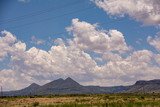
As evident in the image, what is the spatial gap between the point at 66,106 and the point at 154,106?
19353mm

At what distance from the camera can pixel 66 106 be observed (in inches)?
2992

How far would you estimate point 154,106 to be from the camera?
217ft

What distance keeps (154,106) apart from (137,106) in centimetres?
369

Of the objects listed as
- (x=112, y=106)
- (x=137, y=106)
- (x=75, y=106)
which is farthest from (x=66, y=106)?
(x=137, y=106)

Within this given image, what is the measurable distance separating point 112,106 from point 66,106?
1036cm

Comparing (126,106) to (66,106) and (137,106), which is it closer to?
(137,106)

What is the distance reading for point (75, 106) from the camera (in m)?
75.1

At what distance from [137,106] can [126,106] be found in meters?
2.50

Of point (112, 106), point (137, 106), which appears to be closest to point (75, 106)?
point (112, 106)

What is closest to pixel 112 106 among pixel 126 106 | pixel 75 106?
pixel 126 106

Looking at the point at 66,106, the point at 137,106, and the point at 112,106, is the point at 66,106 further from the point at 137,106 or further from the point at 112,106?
the point at 137,106

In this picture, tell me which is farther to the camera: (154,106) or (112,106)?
(112,106)

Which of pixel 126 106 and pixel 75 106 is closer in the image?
pixel 126 106

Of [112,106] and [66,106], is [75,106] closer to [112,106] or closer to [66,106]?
[66,106]
